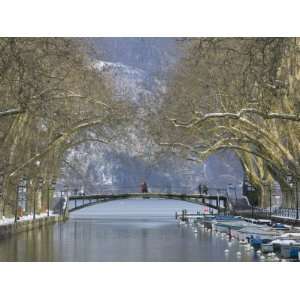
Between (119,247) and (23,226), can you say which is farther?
(23,226)

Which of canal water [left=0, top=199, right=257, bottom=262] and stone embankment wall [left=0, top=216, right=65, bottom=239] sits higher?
stone embankment wall [left=0, top=216, right=65, bottom=239]

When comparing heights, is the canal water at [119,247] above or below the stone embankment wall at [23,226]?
below

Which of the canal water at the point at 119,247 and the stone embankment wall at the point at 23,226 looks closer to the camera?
the canal water at the point at 119,247

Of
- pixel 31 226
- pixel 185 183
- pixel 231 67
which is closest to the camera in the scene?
pixel 231 67

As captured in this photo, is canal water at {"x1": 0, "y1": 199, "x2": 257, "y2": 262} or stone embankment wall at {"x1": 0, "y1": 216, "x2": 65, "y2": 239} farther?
stone embankment wall at {"x1": 0, "y1": 216, "x2": 65, "y2": 239}

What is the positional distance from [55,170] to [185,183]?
47291 millimetres

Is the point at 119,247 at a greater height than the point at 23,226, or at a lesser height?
lesser

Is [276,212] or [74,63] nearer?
[74,63]

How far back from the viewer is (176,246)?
29516 millimetres
